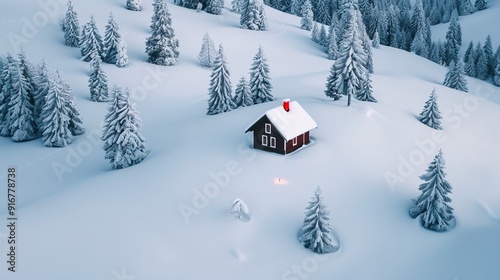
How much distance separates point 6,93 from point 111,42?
72.7ft

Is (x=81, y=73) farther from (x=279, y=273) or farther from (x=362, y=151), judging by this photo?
(x=279, y=273)

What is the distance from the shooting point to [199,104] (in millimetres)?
63000

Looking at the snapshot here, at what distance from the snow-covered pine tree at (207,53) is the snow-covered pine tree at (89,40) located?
1588 centimetres

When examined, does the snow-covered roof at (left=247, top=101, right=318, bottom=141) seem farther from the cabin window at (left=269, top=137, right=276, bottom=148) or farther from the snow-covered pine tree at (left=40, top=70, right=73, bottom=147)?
the snow-covered pine tree at (left=40, top=70, right=73, bottom=147)

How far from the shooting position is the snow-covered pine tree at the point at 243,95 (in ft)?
183

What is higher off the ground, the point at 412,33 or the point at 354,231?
the point at 354,231

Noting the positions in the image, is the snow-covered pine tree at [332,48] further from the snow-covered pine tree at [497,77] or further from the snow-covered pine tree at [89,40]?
the snow-covered pine tree at [89,40]

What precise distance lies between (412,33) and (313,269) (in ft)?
361

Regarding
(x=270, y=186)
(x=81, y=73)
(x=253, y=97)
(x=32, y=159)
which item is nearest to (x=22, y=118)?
(x=32, y=159)

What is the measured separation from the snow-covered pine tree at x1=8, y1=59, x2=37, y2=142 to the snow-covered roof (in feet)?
86.8

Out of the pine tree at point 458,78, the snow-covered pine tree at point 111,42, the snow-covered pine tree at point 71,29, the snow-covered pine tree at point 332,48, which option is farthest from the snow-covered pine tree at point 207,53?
the pine tree at point 458,78

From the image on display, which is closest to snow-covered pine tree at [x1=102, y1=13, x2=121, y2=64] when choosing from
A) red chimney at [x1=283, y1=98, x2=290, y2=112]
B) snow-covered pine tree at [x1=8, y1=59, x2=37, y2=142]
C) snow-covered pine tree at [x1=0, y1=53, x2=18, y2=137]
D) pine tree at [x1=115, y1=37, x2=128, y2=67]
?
pine tree at [x1=115, y1=37, x2=128, y2=67]

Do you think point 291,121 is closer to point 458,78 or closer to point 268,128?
point 268,128

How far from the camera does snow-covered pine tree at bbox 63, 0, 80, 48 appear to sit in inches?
2904
